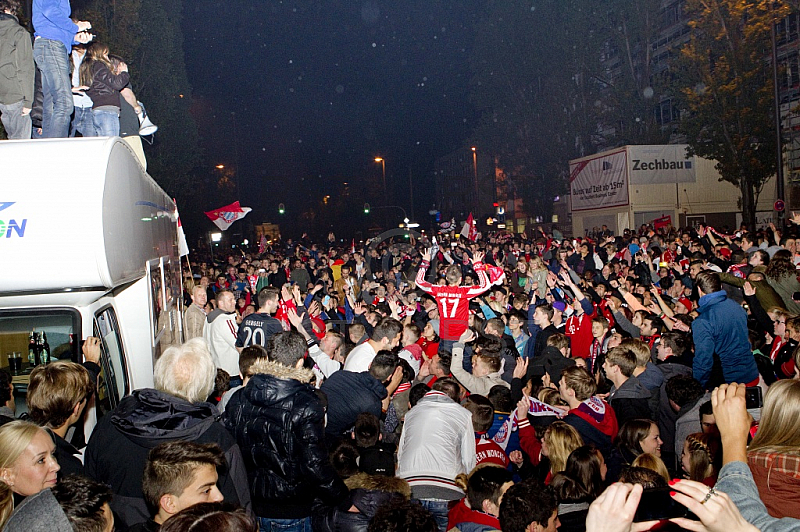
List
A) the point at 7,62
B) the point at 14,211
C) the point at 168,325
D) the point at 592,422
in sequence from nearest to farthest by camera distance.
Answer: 1. the point at 14,211
2. the point at 592,422
3. the point at 7,62
4. the point at 168,325

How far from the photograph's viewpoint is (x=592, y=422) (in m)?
5.18

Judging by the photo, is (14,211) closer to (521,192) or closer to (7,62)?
(7,62)

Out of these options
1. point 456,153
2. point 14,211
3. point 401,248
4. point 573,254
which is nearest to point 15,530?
point 14,211

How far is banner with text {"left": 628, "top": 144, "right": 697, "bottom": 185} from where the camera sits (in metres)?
28.3

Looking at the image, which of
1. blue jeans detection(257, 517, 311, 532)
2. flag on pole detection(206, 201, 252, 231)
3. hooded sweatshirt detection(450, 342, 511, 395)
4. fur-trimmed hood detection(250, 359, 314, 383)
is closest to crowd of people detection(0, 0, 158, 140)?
fur-trimmed hood detection(250, 359, 314, 383)

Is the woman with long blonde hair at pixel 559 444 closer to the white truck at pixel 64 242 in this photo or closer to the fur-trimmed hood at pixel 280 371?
the fur-trimmed hood at pixel 280 371

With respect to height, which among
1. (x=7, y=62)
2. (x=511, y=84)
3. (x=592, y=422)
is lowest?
(x=592, y=422)

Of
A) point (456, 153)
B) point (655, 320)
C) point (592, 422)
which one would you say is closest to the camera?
point (592, 422)

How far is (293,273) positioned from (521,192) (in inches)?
1180

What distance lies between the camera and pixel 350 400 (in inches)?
208

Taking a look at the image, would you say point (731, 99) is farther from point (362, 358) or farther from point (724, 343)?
point (362, 358)

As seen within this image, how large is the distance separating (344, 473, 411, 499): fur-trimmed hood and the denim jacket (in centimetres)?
186

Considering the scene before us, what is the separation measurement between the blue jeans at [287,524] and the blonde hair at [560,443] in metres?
1.75

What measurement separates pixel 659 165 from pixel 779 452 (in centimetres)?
2852
